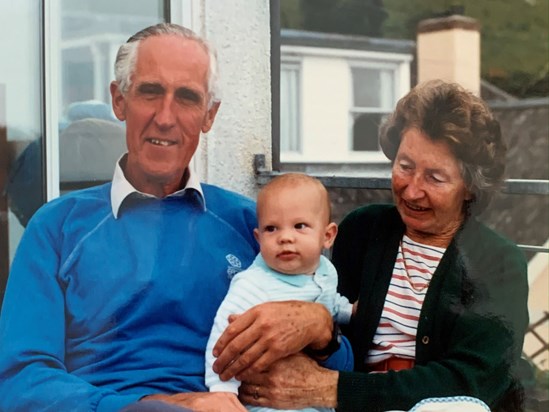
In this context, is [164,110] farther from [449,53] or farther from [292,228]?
[449,53]

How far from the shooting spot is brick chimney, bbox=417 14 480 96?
2086 millimetres

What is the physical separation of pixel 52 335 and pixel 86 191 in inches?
12.9

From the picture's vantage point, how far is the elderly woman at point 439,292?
208cm

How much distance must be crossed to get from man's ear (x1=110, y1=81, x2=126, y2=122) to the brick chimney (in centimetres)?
67

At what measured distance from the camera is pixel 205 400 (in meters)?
2.02

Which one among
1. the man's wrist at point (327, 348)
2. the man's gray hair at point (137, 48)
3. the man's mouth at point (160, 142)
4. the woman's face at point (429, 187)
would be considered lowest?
the man's wrist at point (327, 348)

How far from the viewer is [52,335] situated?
201cm

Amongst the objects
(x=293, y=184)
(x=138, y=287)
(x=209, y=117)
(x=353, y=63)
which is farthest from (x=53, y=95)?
(x=353, y=63)

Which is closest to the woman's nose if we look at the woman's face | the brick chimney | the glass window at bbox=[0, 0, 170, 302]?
the woman's face

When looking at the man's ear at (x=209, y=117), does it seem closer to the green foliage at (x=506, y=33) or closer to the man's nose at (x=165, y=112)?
the man's nose at (x=165, y=112)

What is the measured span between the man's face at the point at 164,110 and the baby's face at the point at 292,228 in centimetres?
22

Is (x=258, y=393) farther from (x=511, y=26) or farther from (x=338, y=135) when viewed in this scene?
(x=511, y=26)

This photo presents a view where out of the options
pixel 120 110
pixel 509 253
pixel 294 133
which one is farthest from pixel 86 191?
pixel 509 253

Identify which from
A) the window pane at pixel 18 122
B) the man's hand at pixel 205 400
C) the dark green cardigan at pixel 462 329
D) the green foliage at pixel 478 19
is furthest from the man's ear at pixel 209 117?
the man's hand at pixel 205 400
